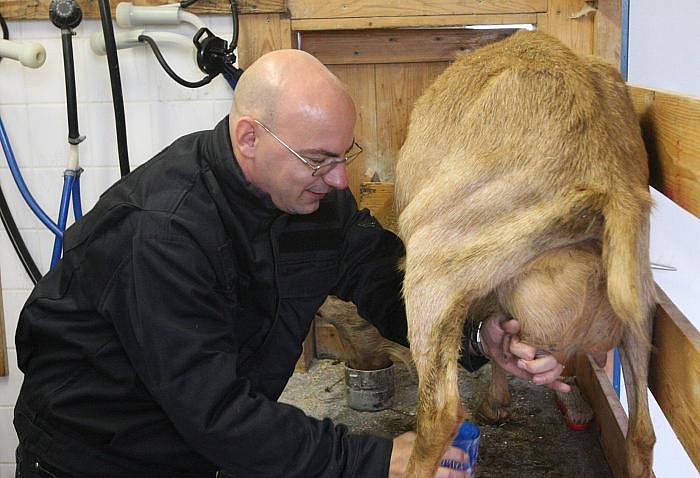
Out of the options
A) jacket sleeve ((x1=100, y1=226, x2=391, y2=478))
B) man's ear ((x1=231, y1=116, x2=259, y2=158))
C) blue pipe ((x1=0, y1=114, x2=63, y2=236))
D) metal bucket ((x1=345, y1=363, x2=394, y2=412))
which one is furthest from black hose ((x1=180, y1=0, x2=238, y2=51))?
jacket sleeve ((x1=100, y1=226, x2=391, y2=478))

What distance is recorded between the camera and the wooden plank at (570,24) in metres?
2.93

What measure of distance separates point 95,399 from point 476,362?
3.18 ft

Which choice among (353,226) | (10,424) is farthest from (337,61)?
(10,424)

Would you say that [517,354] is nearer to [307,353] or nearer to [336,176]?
[336,176]

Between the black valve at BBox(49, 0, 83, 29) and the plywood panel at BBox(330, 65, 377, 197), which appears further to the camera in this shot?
the plywood panel at BBox(330, 65, 377, 197)

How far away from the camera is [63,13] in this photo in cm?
295

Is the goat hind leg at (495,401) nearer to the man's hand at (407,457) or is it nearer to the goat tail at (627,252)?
the man's hand at (407,457)

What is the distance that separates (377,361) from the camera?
295 centimetres

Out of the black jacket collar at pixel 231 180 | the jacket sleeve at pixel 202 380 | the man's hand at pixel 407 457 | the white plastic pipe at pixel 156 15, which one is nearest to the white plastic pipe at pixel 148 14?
the white plastic pipe at pixel 156 15

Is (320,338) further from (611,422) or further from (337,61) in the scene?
(611,422)

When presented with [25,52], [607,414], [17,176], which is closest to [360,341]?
[607,414]

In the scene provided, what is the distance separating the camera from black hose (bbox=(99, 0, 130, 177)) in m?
2.87

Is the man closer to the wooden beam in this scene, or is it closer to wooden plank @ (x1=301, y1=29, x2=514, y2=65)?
the wooden beam

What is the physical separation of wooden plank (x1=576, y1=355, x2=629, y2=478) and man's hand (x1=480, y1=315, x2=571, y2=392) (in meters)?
0.56
